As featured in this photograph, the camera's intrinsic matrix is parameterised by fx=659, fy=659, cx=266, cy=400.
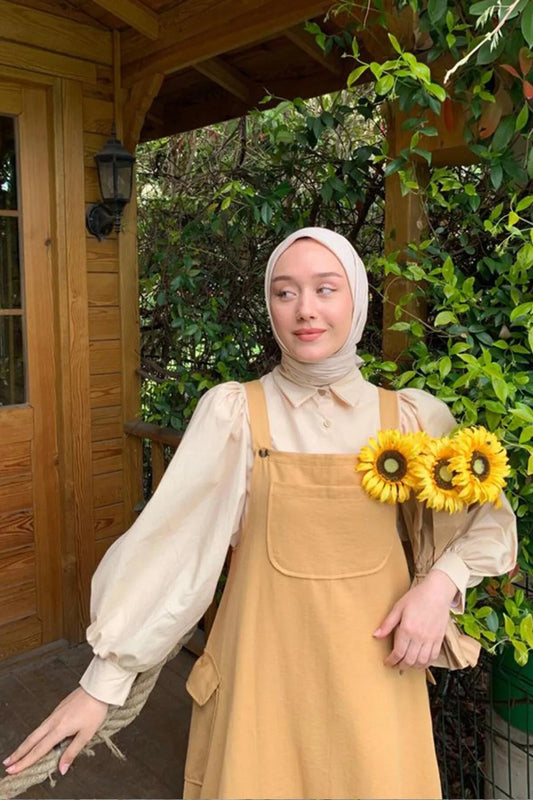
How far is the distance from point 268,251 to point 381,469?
5.35ft

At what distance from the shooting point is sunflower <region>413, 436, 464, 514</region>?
1.11 meters

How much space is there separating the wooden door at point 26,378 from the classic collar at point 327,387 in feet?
5.47

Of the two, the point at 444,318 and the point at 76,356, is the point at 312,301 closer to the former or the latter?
the point at 444,318

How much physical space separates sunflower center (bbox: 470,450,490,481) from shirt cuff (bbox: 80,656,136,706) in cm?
67

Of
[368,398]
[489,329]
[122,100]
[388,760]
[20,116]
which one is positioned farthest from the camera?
[122,100]

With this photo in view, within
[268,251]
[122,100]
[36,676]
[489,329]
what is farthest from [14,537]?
[489,329]

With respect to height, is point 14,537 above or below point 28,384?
below

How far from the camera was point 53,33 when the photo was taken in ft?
8.11

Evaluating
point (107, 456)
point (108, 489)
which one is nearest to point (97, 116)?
point (107, 456)

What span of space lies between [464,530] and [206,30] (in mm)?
1999

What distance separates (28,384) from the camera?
258 cm

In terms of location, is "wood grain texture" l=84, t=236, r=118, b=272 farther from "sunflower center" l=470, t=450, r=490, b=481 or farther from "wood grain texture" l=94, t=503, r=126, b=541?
"sunflower center" l=470, t=450, r=490, b=481

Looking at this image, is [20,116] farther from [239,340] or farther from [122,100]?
[239,340]

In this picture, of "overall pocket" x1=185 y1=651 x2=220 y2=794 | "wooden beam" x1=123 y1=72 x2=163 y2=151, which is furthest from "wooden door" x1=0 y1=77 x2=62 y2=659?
"overall pocket" x1=185 y1=651 x2=220 y2=794
